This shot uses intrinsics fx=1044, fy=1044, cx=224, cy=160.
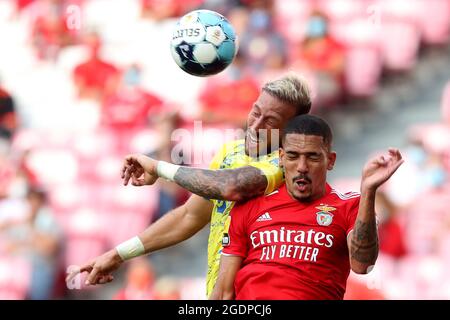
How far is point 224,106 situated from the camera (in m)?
10.6

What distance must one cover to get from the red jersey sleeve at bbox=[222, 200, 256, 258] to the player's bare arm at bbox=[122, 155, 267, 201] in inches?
2.3

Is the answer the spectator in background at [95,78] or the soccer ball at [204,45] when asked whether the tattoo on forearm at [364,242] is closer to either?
the soccer ball at [204,45]

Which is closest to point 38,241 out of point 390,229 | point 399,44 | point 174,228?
point 390,229

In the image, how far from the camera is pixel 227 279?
494 cm

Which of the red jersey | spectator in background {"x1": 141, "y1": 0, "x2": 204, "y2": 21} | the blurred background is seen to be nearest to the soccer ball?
the red jersey

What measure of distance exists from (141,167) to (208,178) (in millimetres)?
332

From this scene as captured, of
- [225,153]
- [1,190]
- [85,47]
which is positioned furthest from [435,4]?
[225,153]
